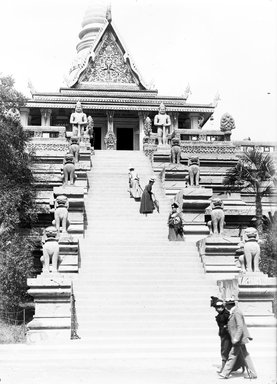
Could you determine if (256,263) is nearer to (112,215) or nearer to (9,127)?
(112,215)

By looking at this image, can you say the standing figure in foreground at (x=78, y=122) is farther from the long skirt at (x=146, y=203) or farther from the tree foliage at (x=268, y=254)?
the tree foliage at (x=268, y=254)

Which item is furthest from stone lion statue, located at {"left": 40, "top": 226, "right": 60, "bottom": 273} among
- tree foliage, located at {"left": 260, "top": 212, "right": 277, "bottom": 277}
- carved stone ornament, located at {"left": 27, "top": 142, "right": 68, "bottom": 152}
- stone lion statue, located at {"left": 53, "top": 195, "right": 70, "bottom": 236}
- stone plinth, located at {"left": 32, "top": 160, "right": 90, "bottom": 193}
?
carved stone ornament, located at {"left": 27, "top": 142, "right": 68, "bottom": 152}

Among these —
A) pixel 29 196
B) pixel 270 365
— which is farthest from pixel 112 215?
pixel 270 365

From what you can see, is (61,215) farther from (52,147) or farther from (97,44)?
(97,44)

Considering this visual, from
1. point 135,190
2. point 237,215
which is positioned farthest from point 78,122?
point 237,215

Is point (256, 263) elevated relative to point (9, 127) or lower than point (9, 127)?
lower

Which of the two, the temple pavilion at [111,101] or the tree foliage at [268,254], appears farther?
the temple pavilion at [111,101]

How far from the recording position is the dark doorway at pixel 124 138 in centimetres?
3756

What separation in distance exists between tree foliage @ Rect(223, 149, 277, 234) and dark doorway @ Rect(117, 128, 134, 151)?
1596 centimetres

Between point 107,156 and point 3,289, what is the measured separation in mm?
11487

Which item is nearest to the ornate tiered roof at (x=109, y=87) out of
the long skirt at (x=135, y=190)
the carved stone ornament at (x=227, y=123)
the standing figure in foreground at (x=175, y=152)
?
the carved stone ornament at (x=227, y=123)

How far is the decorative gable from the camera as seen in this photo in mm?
38188

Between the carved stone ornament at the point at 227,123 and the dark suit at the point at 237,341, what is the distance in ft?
64.8

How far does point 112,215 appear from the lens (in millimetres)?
18266
